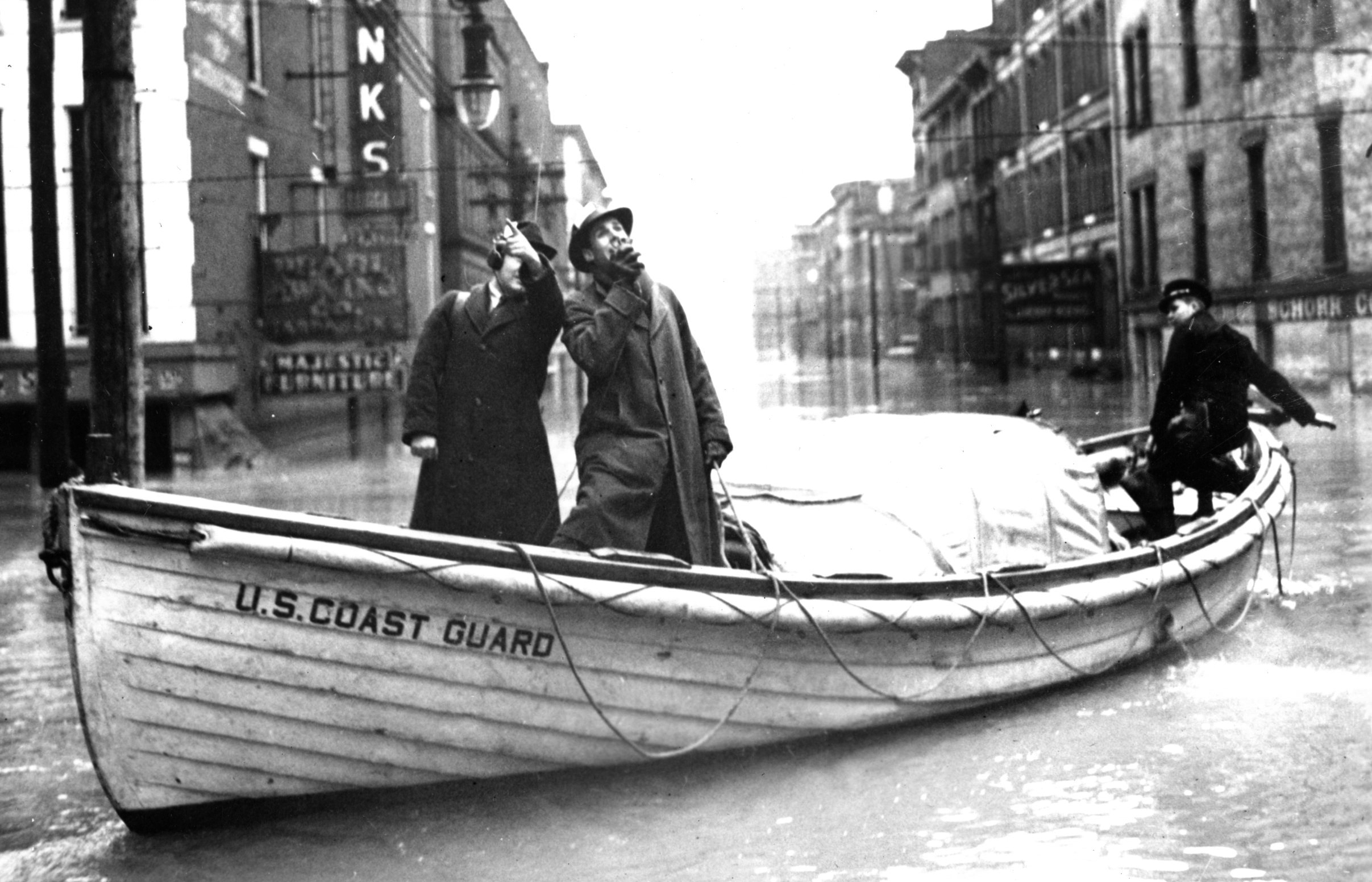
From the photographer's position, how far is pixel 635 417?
635cm

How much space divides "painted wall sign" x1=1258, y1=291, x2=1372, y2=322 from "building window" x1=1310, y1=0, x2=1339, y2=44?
3.91 metres

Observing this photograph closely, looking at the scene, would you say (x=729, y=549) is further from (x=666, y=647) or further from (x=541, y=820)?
(x=541, y=820)

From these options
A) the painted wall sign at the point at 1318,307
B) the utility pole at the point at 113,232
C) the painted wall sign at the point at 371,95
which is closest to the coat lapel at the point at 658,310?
the utility pole at the point at 113,232

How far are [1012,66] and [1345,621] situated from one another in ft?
164

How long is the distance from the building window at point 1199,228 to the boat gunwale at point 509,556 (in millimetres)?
28494

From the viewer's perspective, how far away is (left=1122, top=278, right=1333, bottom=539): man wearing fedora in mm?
9375

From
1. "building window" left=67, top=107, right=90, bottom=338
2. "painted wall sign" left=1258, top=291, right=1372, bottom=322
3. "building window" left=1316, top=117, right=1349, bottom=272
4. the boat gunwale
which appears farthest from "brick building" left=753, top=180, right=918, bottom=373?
the boat gunwale

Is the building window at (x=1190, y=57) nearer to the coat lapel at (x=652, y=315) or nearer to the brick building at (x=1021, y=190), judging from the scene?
the brick building at (x=1021, y=190)

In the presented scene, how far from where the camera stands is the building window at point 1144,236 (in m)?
37.9

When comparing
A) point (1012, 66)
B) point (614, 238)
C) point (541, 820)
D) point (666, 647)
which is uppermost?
point (1012, 66)

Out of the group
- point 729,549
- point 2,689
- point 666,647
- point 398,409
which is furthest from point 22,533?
point 398,409

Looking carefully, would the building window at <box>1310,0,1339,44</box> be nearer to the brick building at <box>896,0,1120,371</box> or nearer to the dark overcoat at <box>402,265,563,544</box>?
the brick building at <box>896,0,1120,371</box>

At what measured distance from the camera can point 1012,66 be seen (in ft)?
184

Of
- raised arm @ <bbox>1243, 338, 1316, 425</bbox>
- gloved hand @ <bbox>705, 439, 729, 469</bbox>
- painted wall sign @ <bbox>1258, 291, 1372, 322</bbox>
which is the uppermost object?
painted wall sign @ <bbox>1258, 291, 1372, 322</bbox>
